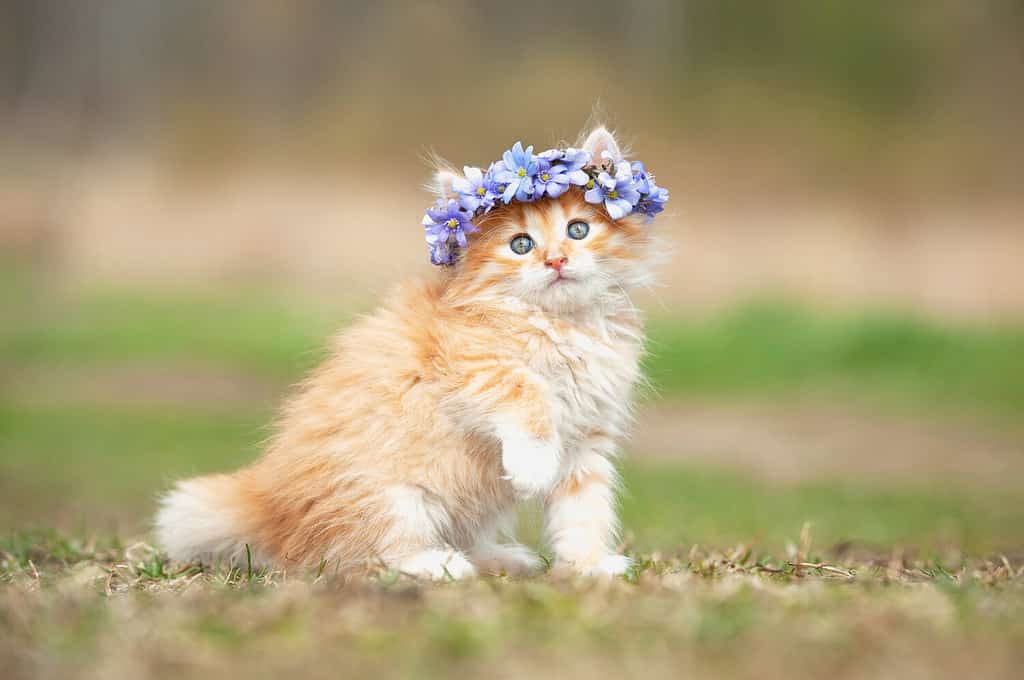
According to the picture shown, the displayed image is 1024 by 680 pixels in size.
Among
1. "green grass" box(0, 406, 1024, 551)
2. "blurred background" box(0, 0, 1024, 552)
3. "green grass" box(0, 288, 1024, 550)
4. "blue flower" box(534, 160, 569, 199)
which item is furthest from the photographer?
"blurred background" box(0, 0, 1024, 552)

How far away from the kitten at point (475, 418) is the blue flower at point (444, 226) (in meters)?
0.06

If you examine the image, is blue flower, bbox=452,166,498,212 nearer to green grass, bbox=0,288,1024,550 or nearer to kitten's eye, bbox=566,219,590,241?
kitten's eye, bbox=566,219,590,241

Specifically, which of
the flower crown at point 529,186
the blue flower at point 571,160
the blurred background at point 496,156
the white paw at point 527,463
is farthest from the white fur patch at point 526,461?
the blurred background at point 496,156

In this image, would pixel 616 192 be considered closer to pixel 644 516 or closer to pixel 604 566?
pixel 604 566

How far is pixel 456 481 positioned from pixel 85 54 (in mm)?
16165

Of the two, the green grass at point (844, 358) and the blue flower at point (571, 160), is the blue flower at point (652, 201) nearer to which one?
the blue flower at point (571, 160)

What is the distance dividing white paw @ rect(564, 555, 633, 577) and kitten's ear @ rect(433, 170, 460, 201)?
1241 mm

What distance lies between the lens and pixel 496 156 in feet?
54.2

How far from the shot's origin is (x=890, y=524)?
664 cm

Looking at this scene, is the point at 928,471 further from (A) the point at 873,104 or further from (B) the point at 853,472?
(A) the point at 873,104

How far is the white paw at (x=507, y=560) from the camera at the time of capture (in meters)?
3.59

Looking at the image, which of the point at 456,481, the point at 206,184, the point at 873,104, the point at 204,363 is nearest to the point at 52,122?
the point at 206,184

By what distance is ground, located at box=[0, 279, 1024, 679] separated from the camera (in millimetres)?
2322

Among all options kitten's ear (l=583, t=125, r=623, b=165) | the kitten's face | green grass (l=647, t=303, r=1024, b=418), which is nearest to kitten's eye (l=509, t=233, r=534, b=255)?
the kitten's face
